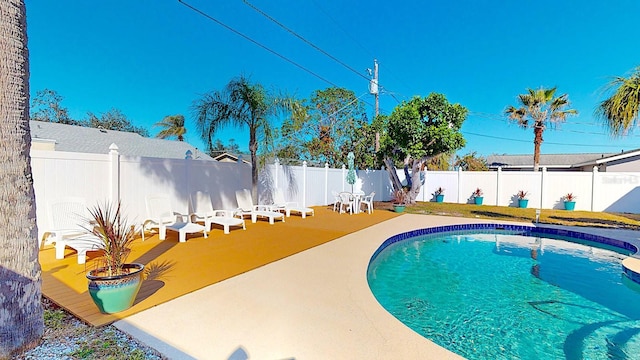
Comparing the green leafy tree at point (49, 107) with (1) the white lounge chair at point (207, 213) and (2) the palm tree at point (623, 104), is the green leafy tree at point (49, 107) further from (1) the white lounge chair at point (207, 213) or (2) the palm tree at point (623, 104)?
(2) the palm tree at point (623, 104)

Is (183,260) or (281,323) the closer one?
(281,323)

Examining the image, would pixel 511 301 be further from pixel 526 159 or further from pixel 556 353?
pixel 526 159

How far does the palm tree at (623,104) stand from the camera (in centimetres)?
739

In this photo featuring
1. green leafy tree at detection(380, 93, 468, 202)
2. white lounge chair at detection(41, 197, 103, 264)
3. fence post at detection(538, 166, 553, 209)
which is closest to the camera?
white lounge chair at detection(41, 197, 103, 264)

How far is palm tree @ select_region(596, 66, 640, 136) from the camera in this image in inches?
291

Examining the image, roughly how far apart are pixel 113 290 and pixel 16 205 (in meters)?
1.14

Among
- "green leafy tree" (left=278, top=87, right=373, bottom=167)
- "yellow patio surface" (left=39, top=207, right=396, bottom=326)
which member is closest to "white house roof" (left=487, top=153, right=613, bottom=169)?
"green leafy tree" (left=278, top=87, right=373, bottom=167)

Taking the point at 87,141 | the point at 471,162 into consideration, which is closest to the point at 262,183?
the point at 87,141

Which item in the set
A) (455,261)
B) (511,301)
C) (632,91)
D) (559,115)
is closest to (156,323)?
(511,301)

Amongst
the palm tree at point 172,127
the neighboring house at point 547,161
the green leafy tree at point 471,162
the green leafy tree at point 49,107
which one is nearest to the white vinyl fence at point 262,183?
the green leafy tree at point 471,162

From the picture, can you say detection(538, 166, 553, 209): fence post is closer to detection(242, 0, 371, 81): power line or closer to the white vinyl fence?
the white vinyl fence

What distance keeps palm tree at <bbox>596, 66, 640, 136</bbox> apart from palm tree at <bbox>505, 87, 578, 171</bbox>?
995cm

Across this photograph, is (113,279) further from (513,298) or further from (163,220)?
(513,298)

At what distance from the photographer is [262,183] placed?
1104 cm
